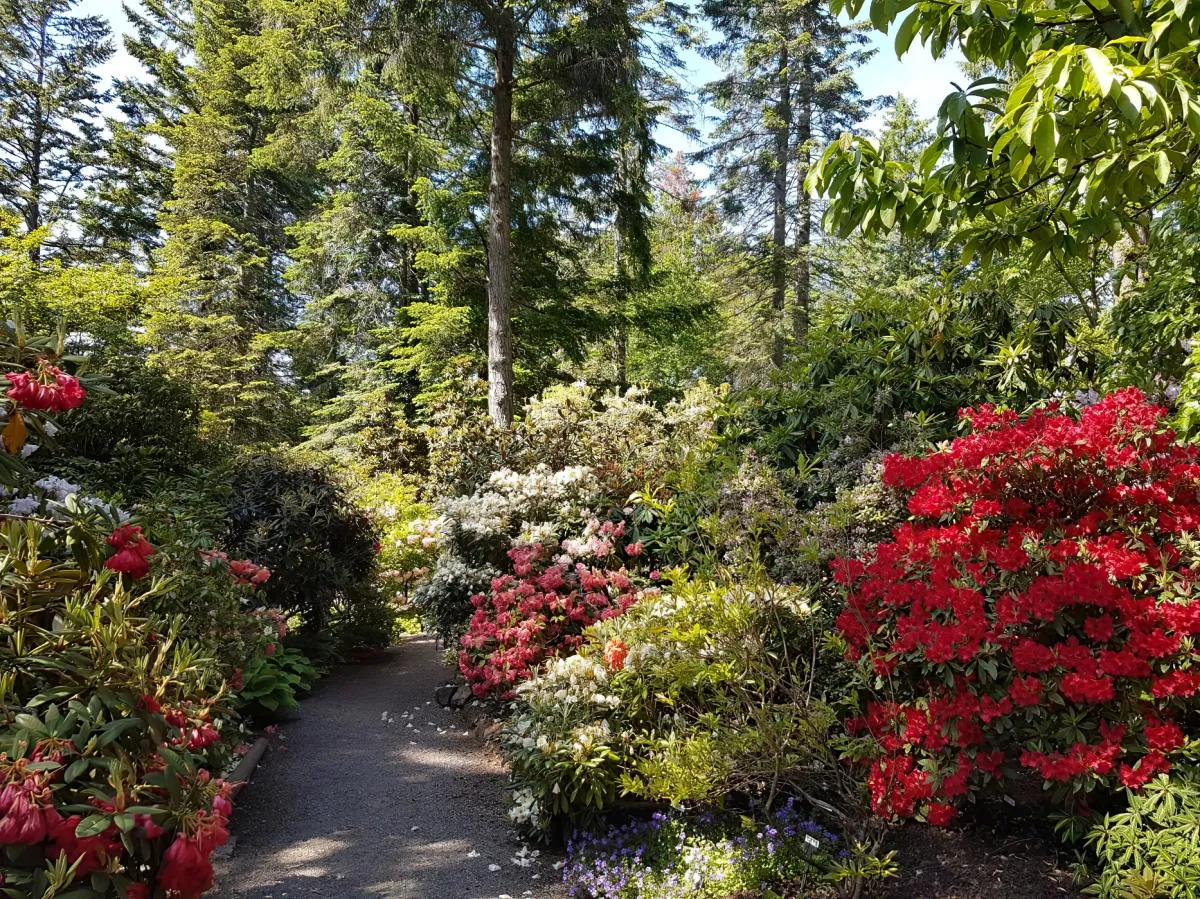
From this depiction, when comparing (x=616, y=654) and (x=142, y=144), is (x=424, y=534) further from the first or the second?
(x=142, y=144)

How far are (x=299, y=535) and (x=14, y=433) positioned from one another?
4.35m

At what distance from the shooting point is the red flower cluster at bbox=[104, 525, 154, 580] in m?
1.91

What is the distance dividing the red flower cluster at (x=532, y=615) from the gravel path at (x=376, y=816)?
22.3 inches

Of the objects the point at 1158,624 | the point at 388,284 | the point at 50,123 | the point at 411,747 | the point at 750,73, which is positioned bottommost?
the point at 411,747

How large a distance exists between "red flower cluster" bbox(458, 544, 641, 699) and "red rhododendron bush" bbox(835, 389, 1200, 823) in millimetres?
1840

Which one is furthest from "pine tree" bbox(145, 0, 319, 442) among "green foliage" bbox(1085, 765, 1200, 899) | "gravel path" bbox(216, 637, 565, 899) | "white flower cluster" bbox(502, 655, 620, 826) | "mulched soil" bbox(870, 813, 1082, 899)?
"green foliage" bbox(1085, 765, 1200, 899)

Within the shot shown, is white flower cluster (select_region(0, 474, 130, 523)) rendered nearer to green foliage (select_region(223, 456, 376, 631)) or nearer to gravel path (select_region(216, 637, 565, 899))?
green foliage (select_region(223, 456, 376, 631))

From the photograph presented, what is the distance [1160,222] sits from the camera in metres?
4.68

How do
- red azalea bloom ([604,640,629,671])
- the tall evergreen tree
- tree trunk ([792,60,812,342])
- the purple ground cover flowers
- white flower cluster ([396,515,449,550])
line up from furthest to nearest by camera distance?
1. tree trunk ([792,60,812,342])
2. the tall evergreen tree
3. white flower cluster ([396,515,449,550])
4. red azalea bloom ([604,640,629,671])
5. the purple ground cover flowers

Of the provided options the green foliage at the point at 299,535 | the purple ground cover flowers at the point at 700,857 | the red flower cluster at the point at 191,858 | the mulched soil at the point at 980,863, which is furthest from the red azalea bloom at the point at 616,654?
the green foliage at the point at 299,535

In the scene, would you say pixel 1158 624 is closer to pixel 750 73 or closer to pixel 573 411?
pixel 573 411

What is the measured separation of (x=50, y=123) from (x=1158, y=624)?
66.3 feet

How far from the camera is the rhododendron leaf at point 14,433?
180 centimetres

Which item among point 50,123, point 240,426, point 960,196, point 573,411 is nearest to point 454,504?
point 573,411
